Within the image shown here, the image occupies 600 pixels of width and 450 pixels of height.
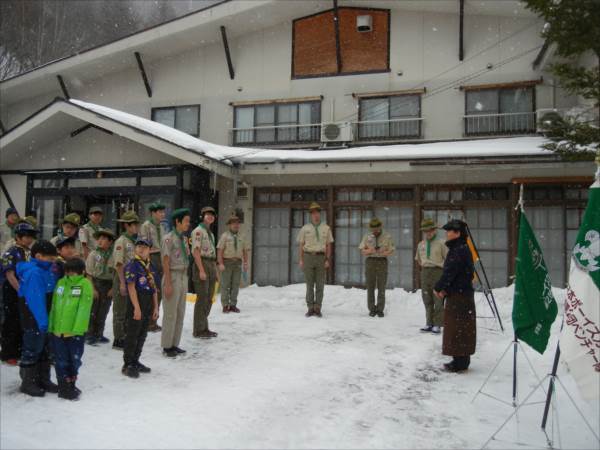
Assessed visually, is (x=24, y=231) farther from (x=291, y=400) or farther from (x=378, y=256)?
(x=378, y=256)

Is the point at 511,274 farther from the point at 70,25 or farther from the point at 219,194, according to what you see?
the point at 70,25

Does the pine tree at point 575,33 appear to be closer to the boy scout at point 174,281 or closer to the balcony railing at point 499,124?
the boy scout at point 174,281

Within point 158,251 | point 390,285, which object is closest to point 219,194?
point 390,285

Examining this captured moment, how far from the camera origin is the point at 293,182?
13.6 meters

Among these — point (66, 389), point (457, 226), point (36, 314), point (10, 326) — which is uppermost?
point (457, 226)

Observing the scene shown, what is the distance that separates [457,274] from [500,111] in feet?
27.9

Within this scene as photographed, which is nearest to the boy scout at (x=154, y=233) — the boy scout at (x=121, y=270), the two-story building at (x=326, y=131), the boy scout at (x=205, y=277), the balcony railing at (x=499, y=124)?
the boy scout at (x=121, y=270)

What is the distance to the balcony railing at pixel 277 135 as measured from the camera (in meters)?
14.1

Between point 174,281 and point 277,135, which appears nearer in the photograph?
point 174,281

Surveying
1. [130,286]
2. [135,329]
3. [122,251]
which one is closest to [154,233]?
[122,251]

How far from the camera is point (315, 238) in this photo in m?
9.09

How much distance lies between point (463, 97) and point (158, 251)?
929 cm

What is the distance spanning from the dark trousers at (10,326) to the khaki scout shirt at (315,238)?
16.2 ft

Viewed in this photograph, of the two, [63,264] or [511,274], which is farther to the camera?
[511,274]
